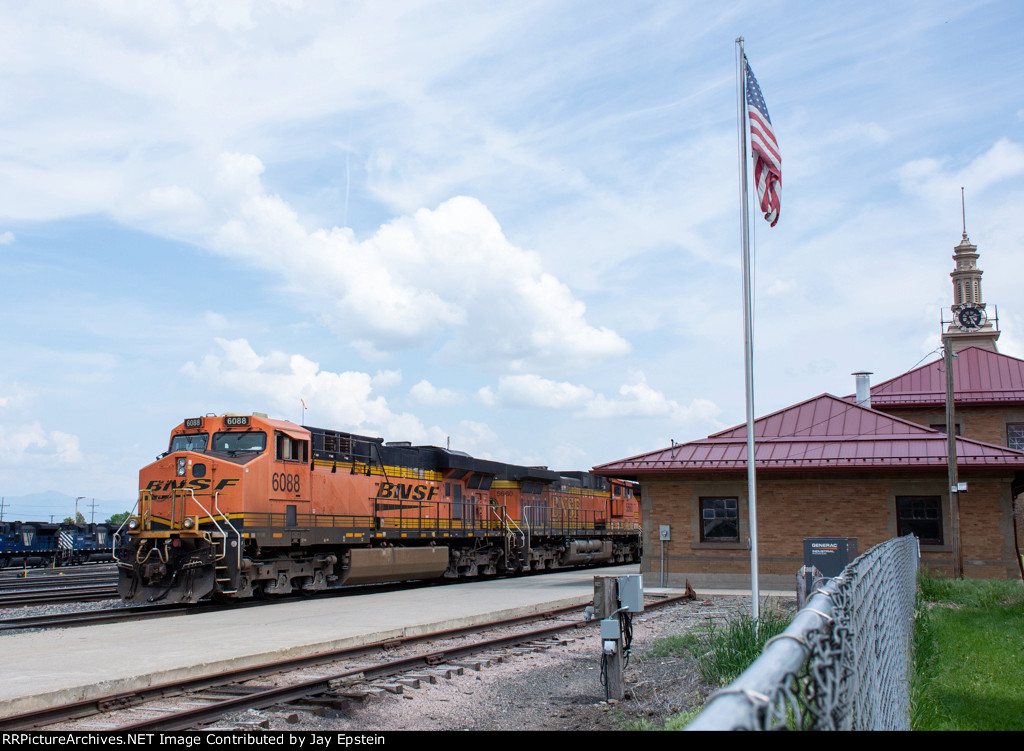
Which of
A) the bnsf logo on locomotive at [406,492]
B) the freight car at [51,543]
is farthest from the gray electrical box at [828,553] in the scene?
the freight car at [51,543]

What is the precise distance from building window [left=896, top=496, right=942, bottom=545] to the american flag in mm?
11539

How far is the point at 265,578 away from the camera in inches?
723

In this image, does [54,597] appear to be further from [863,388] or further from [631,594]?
[863,388]

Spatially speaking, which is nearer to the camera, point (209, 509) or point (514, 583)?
point (209, 509)

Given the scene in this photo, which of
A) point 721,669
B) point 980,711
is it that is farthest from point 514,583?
point 980,711

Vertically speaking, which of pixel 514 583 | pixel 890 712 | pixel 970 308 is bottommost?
pixel 514 583

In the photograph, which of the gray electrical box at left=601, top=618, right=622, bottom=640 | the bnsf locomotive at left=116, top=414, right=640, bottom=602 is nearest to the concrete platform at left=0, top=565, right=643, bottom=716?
the bnsf locomotive at left=116, top=414, right=640, bottom=602

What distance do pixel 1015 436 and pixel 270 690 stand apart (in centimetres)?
3509

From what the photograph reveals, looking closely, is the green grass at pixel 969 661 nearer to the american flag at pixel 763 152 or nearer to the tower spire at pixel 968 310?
the american flag at pixel 763 152

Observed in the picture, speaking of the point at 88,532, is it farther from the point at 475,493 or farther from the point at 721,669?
the point at 721,669

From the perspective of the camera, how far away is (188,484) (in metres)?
18.3

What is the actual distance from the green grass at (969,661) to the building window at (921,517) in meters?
4.16

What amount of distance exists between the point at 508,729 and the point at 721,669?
8.12ft

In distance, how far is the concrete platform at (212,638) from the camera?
30.1 ft
